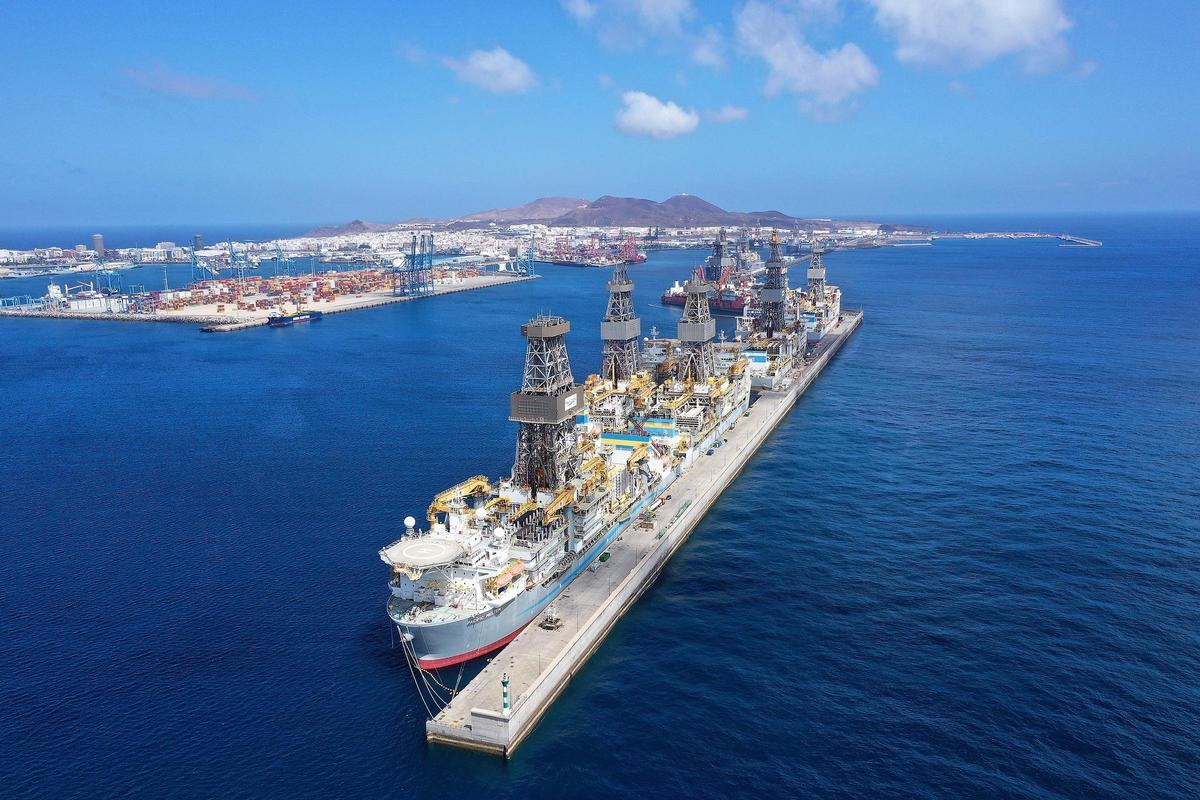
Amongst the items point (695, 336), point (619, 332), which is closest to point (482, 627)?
point (619, 332)

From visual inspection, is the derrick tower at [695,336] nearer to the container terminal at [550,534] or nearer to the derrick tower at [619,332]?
the container terminal at [550,534]

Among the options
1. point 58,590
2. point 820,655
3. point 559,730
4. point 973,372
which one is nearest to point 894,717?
point 820,655

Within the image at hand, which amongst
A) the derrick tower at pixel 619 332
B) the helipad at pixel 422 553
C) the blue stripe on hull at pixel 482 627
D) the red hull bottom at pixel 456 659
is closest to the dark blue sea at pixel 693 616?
the red hull bottom at pixel 456 659

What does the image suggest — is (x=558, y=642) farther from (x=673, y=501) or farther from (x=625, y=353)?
(x=625, y=353)

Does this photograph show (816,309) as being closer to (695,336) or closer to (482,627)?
(695,336)

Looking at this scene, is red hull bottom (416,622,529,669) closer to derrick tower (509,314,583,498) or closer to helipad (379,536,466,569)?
helipad (379,536,466,569)

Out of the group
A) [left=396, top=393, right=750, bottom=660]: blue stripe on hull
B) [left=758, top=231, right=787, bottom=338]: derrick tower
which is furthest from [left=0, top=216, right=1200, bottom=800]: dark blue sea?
[left=758, top=231, right=787, bottom=338]: derrick tower

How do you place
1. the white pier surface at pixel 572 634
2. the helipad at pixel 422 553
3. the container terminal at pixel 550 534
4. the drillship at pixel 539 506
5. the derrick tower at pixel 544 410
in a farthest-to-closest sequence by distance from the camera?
the derrick tower at pixel 544 410
the drillship at pixel 539 506
the helipad at pixel 422 553
the container terminal at pixel 550 534
the white pier surface at pixel 572 634
